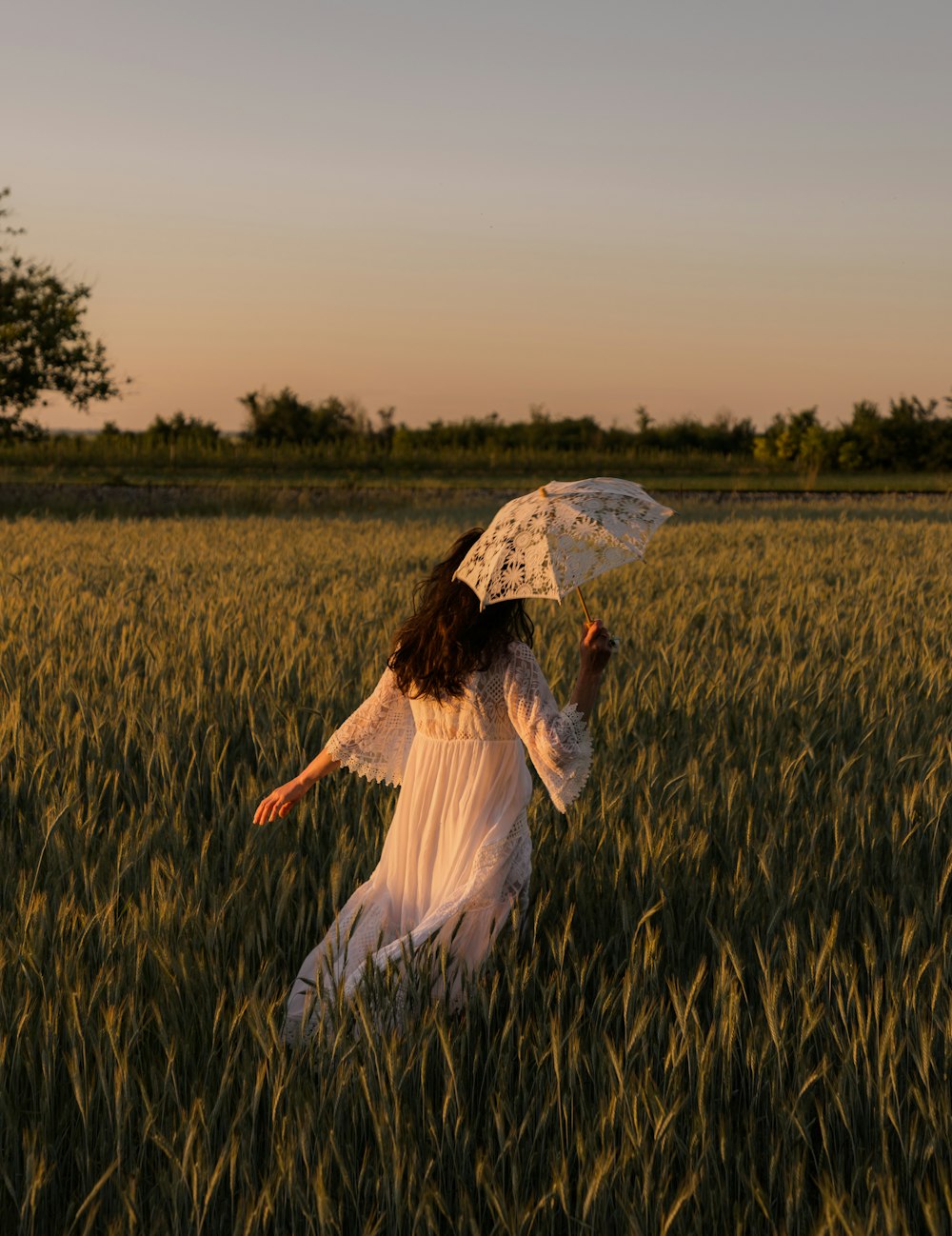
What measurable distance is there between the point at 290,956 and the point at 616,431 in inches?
1701

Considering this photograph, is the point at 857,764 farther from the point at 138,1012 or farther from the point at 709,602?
the point at 709,602

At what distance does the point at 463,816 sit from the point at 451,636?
419mm

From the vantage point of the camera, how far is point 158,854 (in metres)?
Answer: 3.05

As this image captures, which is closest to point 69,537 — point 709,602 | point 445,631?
point 709,602

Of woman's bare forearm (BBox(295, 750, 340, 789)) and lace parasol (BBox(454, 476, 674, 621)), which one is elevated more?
lace parasol (BBox(454, 476, 674, 621))

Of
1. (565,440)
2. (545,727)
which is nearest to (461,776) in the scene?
(545,727)

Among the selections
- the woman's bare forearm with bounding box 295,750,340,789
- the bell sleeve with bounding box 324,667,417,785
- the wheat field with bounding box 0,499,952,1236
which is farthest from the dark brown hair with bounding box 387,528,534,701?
the wheat field with bounding box 0,499,952,1236

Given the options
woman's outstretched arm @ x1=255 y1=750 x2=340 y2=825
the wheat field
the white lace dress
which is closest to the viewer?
the wheat field

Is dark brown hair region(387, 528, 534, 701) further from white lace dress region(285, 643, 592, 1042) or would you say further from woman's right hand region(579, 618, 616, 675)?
woman's right hand region(579, 618, 616, 675)

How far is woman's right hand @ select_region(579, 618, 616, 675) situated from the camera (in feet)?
7.72

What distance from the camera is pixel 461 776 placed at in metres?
2.53

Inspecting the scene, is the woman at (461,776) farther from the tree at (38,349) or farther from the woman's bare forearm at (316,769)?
the tree at (38,349)

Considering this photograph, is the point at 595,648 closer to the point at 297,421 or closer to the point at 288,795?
the point at 288,795

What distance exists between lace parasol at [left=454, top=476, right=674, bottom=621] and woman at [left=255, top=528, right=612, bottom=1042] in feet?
0.37
